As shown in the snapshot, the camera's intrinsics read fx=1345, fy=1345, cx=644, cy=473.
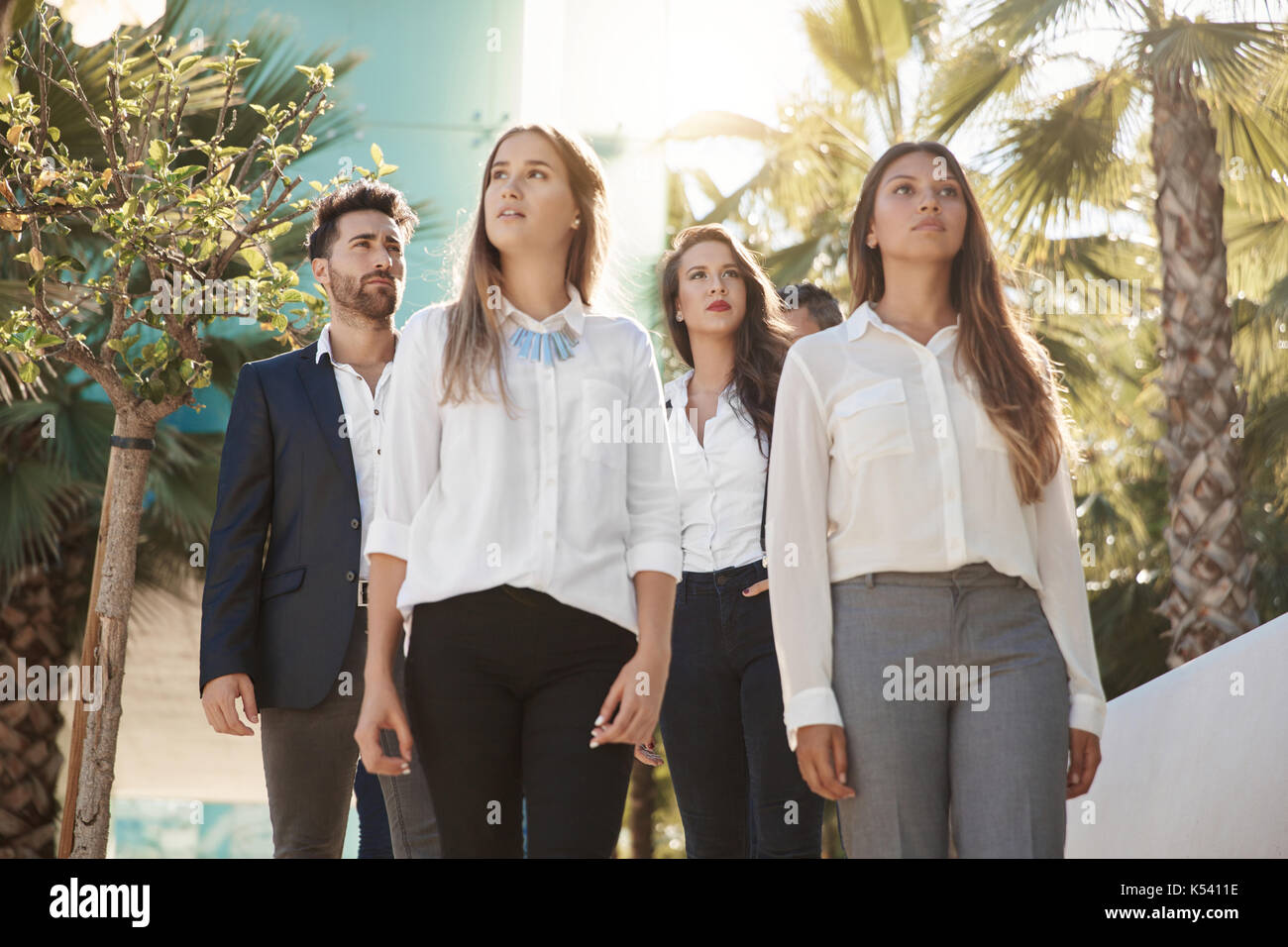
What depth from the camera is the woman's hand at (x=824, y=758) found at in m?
2.47

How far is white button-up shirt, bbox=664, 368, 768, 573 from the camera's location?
3719 millimetres

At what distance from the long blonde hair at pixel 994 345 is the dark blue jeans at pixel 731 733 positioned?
3.35 ft

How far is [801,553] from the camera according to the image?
102 inches

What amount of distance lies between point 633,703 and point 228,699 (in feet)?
4.56

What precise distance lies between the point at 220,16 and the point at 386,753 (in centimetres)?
612

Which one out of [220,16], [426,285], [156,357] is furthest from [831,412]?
[426,285]

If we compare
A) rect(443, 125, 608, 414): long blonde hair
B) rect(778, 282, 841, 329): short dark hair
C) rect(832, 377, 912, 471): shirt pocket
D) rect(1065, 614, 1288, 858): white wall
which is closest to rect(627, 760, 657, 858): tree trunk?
rect(1065, 614, 1288, 858): white wall

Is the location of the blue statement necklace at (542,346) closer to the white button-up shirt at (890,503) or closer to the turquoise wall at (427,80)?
the white button-up shirt at (890,503)

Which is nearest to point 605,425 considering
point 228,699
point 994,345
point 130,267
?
point 994,345

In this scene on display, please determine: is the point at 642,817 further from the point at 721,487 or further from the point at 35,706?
the point at 721,487

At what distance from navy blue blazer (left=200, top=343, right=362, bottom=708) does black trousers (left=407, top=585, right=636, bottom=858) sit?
1.09 metres

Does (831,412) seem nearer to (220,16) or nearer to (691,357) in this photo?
(691,357)

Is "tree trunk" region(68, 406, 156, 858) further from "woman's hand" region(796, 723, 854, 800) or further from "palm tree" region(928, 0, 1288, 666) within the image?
"palm tree" region(928, 0, 1288, 666)

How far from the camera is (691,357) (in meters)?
4.26
